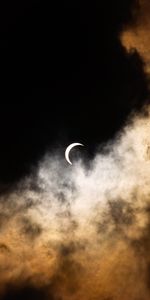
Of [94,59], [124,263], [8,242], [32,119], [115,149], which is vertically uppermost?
[94,59]

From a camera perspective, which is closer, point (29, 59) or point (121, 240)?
point (121, 240)

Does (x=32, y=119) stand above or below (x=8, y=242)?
above

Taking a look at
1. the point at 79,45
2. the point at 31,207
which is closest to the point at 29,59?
the point at 79,45

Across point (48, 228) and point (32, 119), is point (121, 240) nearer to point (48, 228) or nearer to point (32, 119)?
point (48, 228)

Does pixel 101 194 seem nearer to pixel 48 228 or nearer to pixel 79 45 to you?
pixel 48 228

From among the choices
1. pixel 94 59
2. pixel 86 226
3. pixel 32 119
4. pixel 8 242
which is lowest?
pixel 86 226

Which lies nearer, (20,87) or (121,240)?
(121,240)

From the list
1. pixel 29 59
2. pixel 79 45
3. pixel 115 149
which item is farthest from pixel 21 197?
pixel 79 45

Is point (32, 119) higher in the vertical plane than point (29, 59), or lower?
lower

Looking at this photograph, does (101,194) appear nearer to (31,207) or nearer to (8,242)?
(31,207)
